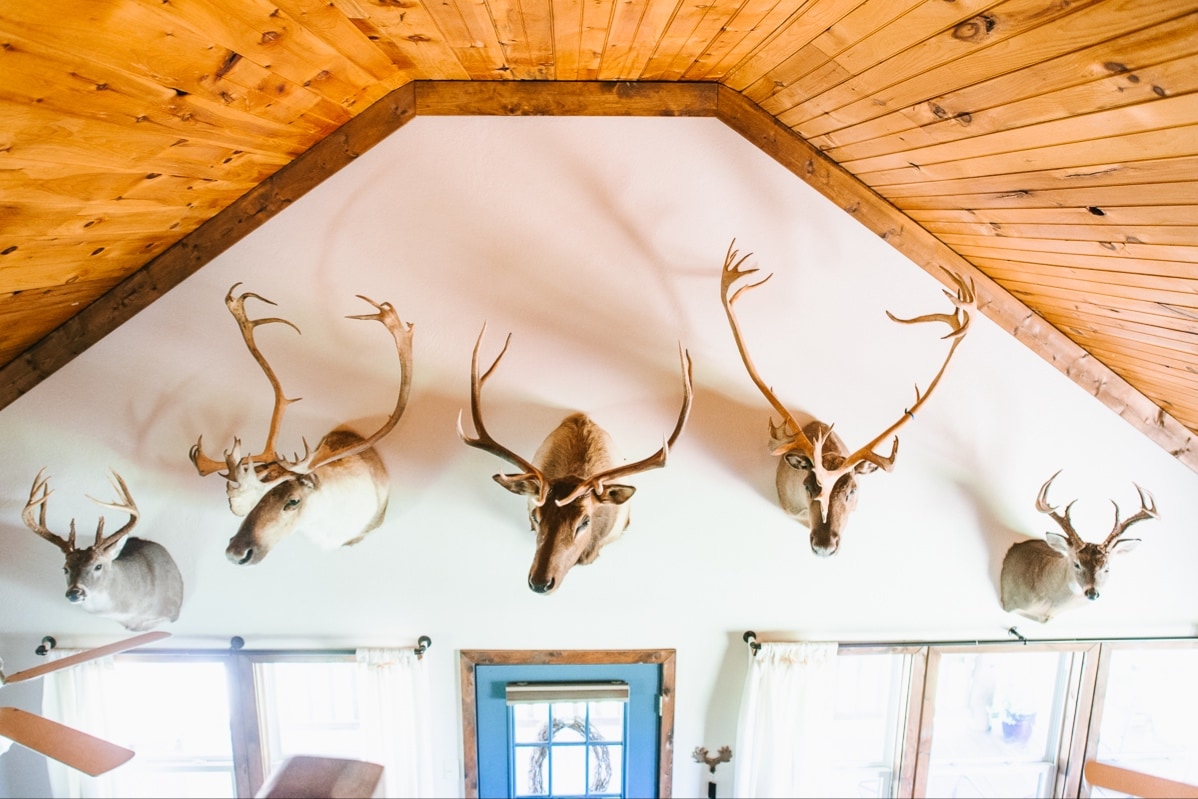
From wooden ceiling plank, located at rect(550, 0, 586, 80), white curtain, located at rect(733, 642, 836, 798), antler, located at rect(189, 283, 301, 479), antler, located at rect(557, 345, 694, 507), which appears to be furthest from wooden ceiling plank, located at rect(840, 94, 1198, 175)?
antler, located at rect(189, 283, 301, 479)

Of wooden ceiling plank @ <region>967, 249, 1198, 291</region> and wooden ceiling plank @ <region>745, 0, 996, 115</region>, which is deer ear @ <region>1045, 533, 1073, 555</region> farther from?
wooden ceiling plank @ <region>745, 0, 996, 115</region>

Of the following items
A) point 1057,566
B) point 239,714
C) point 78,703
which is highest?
point 1057,566

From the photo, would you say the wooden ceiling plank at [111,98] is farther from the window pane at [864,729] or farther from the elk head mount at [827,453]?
the window pane at [864,729]

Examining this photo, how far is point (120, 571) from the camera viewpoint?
3168 millimetres

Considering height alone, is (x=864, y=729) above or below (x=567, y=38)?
below

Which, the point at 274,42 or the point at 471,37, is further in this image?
the point at 471,37

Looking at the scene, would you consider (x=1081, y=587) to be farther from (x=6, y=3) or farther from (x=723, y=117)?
(x=6, y=3)

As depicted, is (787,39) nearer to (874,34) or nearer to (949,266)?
(874,34)

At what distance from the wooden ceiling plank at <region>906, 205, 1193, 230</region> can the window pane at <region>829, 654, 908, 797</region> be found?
2.71 m

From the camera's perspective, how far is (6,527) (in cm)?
334

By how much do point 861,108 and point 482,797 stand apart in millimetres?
4217

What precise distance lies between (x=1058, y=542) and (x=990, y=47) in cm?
267

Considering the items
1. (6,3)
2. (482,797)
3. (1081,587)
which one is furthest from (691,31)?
(482,797)

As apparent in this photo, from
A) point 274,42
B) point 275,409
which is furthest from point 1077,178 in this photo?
point 275,409
